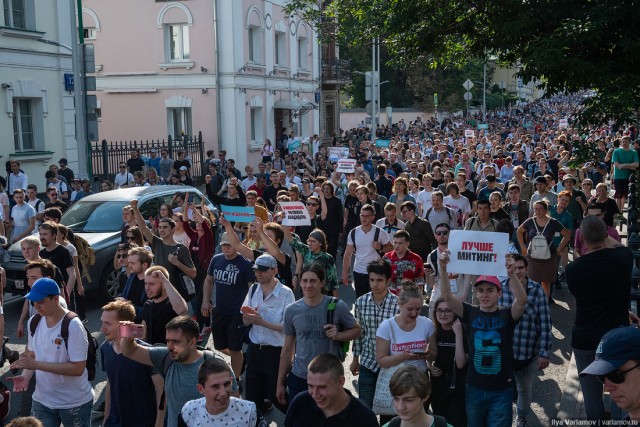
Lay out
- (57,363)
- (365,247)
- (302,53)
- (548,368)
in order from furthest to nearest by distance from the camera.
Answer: (302,53) → (365,247) → (548,368) → (57,363)

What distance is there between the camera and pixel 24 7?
21.2 meters

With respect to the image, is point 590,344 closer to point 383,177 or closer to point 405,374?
point 405,374

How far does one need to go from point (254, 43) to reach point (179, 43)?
3.25 meters

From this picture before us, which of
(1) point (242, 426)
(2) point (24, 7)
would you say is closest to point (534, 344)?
(1) point (242, 426)

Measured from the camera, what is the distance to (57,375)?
19.0 feet

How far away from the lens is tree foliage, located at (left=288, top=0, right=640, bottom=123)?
866 centimetres

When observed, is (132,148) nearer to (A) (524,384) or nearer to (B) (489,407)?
(A) (524,384)

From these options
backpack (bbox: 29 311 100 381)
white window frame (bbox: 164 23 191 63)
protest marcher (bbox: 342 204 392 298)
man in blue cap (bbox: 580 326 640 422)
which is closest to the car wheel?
protest marcher (bbox: 342 204 392 298)

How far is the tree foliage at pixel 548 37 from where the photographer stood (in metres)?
8.66

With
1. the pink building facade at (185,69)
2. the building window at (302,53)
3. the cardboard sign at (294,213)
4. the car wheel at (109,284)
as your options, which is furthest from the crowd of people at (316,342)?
the building window at (302,53)

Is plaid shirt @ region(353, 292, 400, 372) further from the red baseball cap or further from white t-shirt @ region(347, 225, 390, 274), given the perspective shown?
white t-shirt @ region(347, 225, 390, 274)

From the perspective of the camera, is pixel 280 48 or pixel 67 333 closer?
pixel 67 333

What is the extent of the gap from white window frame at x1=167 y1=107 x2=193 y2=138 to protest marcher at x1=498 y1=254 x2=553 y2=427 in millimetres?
26379

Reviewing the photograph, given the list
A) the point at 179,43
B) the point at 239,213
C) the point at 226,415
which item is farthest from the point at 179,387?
the point at 179,43
